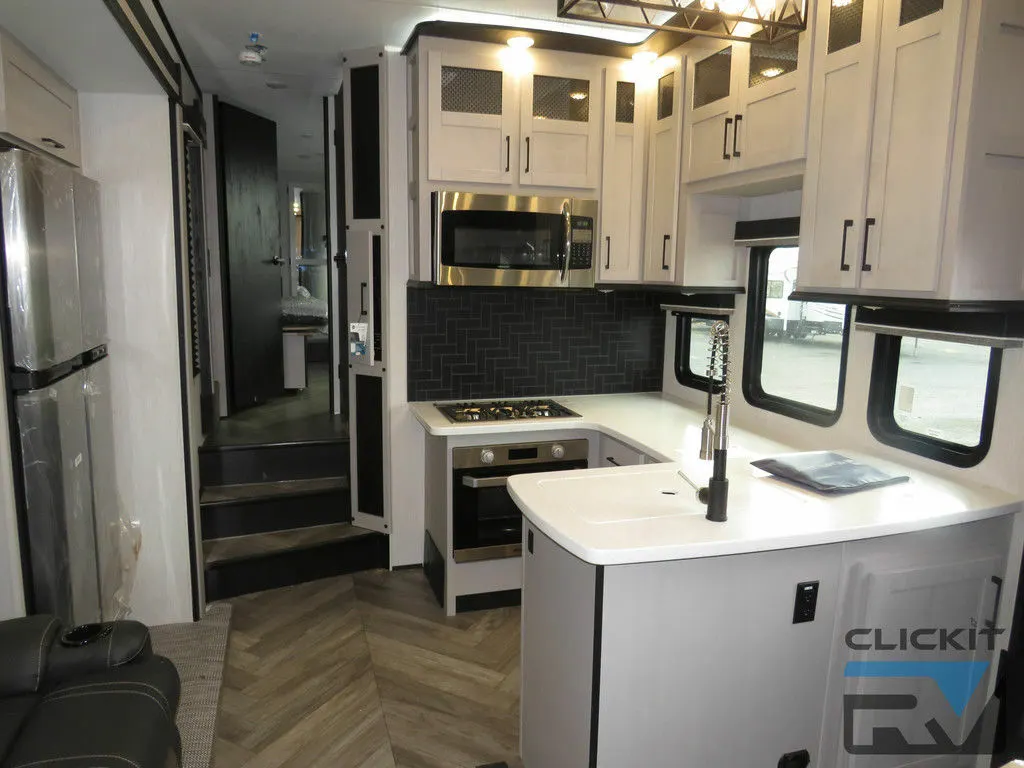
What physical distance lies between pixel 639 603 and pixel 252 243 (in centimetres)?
468

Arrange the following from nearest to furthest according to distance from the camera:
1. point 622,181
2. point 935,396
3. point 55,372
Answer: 1. point 55,372
2. point 935,396
3. point 622,181

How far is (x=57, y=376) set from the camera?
2252 millimetres

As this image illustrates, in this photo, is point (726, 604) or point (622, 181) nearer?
point (726, 604)

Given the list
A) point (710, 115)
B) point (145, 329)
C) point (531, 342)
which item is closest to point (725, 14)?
point (710, 115)

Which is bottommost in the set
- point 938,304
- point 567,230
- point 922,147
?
point 938,304

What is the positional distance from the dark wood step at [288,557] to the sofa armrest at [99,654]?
157 centimetres

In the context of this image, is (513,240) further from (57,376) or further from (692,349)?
(57,376)

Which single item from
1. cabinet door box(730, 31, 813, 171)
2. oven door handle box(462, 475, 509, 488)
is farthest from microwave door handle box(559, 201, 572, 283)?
oven door handle box(462, 475, 509, 488)

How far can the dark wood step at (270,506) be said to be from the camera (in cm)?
382

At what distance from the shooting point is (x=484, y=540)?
3.41 meters

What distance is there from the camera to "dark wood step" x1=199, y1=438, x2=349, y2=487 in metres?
4.09

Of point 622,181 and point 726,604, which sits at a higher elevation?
point 622,181

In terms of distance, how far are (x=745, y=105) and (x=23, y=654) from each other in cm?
301

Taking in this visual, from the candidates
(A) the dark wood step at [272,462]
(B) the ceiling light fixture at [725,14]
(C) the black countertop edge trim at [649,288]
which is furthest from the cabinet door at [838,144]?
(A) the dark wood step at [272,462]
